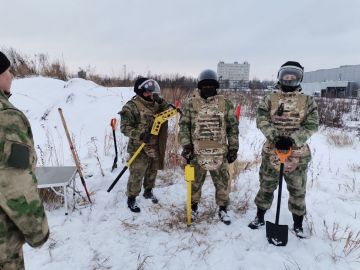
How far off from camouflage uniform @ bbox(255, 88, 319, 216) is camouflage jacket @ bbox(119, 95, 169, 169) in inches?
55.8

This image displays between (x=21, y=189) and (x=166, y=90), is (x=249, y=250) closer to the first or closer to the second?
(x=21, y=189)

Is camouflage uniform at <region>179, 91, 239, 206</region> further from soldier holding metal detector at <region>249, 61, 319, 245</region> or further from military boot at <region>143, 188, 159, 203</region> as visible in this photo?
military boot at <region>143, 188, 159, 203</region>

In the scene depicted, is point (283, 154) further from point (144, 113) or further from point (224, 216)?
point (144, 113)

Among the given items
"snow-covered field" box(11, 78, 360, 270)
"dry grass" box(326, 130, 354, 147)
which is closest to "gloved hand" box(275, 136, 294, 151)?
"snow-covered field" box(11, 78, 360, 270)

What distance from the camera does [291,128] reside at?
3.16 meters

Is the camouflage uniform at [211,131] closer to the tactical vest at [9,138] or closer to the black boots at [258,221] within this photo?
the black boots at [258,221]

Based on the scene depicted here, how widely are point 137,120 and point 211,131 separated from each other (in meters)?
1.04

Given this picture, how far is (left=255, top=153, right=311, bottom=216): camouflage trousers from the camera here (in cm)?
315

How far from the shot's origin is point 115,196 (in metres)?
4.32

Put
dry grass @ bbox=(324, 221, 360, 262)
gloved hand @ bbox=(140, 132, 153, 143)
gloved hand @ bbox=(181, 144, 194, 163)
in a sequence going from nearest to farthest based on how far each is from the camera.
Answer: dry grass @ bbox=(324, 221, 360, 262)
gloved hand @ bbox=(181, 144, 194, 163)
gloved hand @ bbox=(140, 132, 153, 143)

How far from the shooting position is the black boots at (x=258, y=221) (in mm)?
3471

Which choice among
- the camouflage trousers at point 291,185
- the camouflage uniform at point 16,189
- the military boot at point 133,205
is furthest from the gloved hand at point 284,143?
the camouflage uniform at point 16,189

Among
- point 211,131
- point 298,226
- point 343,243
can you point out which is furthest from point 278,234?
point 211,131

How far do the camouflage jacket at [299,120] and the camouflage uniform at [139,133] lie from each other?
1.42 meters
